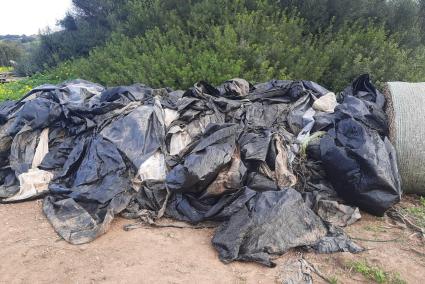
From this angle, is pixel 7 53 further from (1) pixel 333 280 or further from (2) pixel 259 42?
(1) pixel 333 280

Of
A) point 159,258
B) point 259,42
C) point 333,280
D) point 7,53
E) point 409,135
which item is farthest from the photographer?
point 7,53

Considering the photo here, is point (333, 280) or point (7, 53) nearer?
point (333, 280)

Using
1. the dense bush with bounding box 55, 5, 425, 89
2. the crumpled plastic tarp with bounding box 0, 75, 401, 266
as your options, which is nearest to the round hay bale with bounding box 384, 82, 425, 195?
the crumpled plastic tarp with bounding box 0, 75, 401, 266

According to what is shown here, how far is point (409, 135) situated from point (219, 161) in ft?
6.10

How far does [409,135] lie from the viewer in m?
3.79

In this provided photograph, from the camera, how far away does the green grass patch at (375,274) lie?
273cm

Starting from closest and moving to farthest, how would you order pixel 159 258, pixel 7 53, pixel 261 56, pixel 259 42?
pixel 159 258, pixel 261 56, pixel 259 42, pixel 7 53

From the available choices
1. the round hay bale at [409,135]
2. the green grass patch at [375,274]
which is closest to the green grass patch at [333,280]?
the green grass patch at [375,274]

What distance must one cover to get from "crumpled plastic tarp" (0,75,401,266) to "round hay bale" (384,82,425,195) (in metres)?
0.13

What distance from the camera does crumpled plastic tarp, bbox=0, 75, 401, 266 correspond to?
129 inches

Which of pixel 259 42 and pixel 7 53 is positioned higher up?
pixel 259 42

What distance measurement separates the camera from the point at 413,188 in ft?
12.9

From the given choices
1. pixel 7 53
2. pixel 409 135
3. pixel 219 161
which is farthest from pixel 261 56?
pixel 7 53

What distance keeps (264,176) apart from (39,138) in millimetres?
2608
